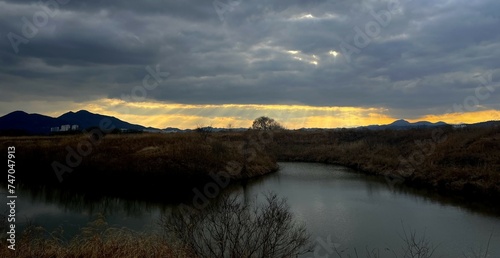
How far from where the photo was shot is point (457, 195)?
23.6 m

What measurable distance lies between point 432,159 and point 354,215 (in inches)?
656

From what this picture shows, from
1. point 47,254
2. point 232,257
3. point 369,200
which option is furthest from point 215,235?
point 369,200

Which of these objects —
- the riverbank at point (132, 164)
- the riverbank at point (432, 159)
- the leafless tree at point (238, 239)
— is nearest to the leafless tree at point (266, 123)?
the riverbank at point (432, 159)

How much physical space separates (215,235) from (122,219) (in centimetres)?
758

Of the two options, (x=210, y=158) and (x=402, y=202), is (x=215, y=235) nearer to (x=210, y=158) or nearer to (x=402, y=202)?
(x=402, y=202)

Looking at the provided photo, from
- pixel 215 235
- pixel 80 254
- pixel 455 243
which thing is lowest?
pixel 455 243

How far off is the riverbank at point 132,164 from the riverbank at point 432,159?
1235 cm

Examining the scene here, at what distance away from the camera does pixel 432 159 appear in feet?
103

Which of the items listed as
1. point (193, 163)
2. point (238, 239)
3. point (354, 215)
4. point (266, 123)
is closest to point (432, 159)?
Result: point (354, 215)

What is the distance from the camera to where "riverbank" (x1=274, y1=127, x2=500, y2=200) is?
80.3 ft

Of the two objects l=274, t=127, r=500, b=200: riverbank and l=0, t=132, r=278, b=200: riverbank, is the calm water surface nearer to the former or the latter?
l=274, t=127, r=500, b=200: riverbank

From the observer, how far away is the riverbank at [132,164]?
27.3 meters

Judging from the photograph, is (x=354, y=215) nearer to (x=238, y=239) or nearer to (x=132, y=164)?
(x=238, y=239)

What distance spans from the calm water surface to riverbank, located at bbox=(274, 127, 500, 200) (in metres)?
2.61
